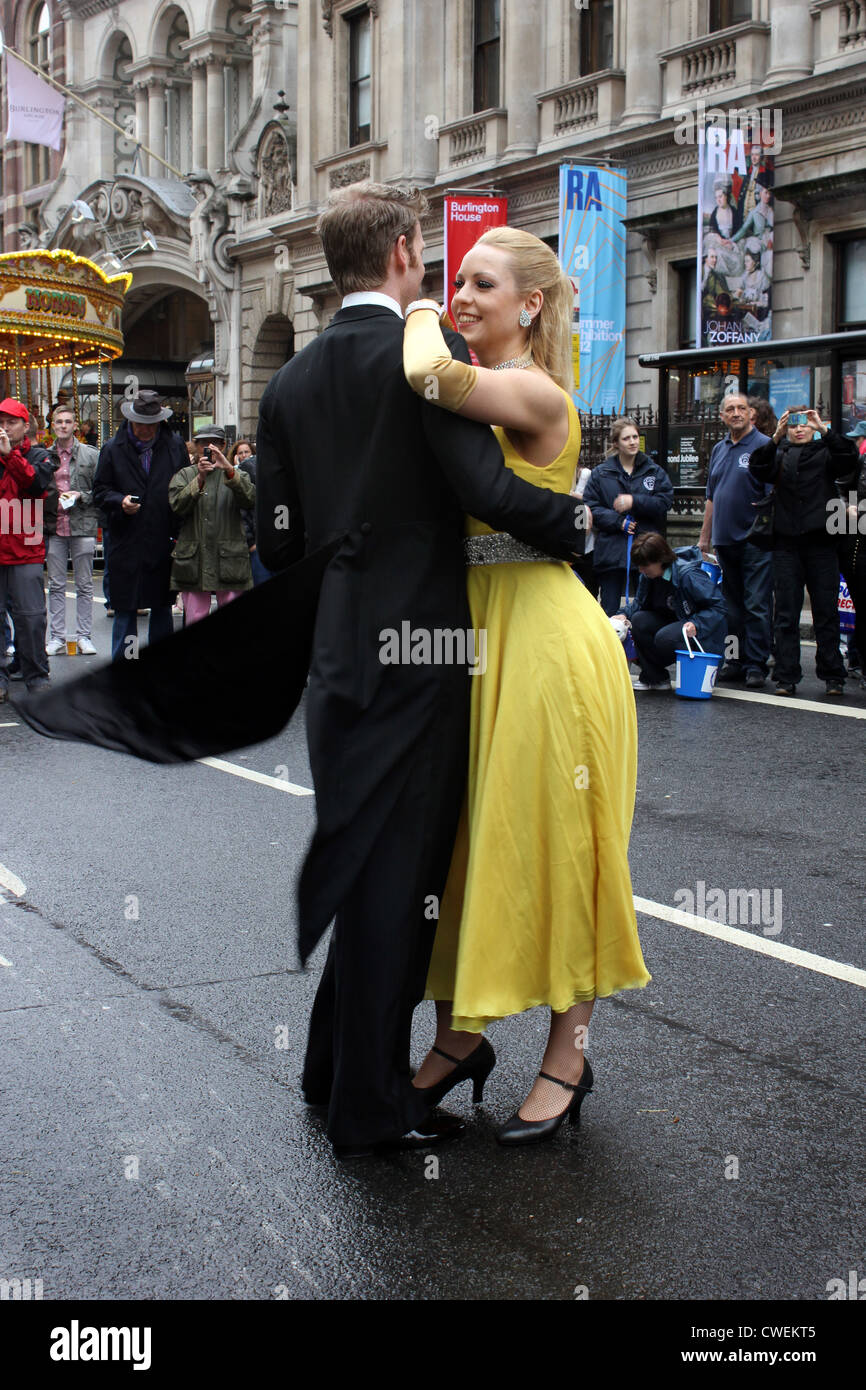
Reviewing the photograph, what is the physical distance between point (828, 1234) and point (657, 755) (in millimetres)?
5286

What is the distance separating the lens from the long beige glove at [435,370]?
2.95 meters

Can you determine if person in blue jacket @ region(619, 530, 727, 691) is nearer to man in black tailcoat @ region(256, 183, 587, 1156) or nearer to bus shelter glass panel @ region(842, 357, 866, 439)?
bus shelter glass panel @ region(842, 357, 866, 439)

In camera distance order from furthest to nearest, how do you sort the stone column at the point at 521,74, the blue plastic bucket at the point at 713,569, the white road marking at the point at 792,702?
the stone column at the point at 521,74 < the blue plastic bucket at the point at 713,569 < the white road marking at the point at 792,702

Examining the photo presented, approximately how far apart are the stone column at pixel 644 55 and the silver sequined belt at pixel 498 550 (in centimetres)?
1930

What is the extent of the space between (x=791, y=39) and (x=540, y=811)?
17894 millimetres

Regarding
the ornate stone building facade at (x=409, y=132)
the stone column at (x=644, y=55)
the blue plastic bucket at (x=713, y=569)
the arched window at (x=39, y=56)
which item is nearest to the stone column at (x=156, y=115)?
the ornate stone building facade at (x=409, y=132)

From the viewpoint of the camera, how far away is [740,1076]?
369 cm

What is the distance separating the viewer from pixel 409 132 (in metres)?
26.2

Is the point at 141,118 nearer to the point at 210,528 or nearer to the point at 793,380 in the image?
the point at 793,380

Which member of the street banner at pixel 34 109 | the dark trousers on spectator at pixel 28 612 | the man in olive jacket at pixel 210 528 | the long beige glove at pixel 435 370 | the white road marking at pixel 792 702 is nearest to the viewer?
the long beige glove at pixel 435 370

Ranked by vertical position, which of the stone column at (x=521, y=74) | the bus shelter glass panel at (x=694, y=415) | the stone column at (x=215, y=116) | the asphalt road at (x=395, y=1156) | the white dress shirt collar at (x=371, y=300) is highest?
the stone column at (x=215, y=116)

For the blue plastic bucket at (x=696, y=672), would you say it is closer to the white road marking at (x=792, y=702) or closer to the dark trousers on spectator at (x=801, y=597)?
the white road marking at (x=792, y=702)

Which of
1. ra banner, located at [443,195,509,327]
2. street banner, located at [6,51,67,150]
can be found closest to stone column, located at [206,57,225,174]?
street banner, located at [6,51,67,150]

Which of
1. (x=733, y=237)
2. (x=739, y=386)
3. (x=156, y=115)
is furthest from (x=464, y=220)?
(x=156, y=115)
